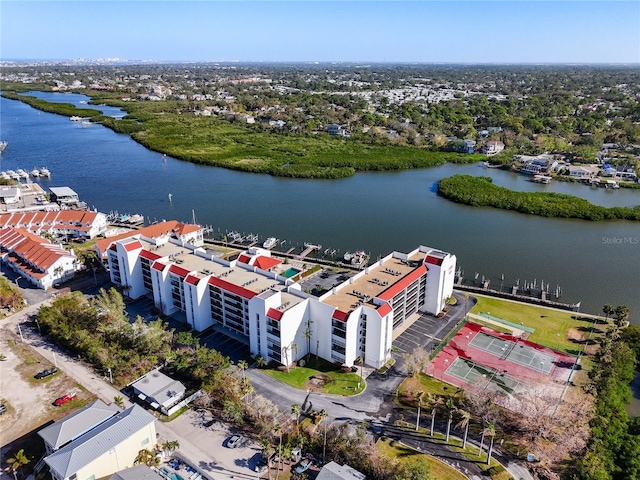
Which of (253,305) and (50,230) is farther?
(50,230)

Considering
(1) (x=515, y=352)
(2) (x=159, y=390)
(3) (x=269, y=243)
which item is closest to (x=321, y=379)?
(2) (x=159, y=390)

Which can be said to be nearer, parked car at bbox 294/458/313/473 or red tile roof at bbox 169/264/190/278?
parked car at bbox 294/458/313/473

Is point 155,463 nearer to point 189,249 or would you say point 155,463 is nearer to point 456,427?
point 456,427

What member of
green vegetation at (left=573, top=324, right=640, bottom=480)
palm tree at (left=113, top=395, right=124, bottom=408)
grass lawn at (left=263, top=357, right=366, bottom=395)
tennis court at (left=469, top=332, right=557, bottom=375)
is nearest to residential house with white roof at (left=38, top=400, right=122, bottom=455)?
palm tree at (left=113, top=395, right=124, bottom=408)

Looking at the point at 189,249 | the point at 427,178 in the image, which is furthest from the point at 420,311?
the point at 427,178

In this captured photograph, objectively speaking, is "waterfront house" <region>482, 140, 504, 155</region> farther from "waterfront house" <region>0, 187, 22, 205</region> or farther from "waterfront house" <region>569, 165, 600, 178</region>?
"waterfront house" <region>0, 187, 22, 205</region>

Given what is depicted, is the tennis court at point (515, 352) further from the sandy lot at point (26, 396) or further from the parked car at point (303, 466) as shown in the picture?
the sandy lot at point (26, 396)

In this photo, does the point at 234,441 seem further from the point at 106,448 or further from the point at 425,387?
the point at 425,387
